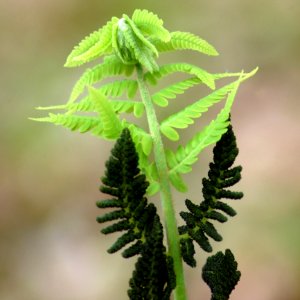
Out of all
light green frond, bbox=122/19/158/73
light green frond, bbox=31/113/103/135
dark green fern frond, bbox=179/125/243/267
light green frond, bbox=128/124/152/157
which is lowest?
dark green fern frond, bbox=179/125/243/267

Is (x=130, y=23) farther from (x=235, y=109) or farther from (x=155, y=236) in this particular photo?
(x=235, y=109)

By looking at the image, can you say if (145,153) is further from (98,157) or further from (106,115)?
(98,157)

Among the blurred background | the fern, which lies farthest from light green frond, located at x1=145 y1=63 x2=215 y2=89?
the blurred background

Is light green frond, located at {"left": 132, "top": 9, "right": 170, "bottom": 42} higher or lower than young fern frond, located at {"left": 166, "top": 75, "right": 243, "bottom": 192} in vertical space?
higher

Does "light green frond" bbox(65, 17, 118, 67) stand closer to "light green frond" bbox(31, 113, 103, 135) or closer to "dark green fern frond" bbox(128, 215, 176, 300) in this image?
"light green frond" bbox(31, 113, 103, 135)

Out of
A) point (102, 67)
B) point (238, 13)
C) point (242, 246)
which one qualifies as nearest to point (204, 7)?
point (238, 13)

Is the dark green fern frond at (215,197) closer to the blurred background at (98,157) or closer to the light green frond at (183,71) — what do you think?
the light green frond at (183,71)

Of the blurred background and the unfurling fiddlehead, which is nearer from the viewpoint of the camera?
the unfurling fiddlehead
